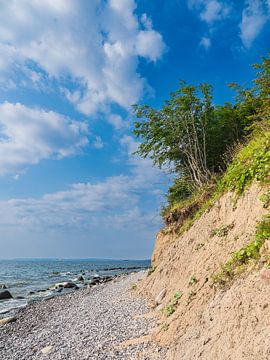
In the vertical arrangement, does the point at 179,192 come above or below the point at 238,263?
above

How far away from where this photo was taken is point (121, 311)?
43.9 feet

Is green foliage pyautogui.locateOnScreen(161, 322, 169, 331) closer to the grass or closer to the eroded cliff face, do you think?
the eroded cliff face

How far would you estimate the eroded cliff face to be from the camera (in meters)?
5.25

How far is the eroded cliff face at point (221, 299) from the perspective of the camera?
5.25 meters

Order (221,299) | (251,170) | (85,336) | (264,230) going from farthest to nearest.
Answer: (85,336), (251,170), (264,230), (221,299)

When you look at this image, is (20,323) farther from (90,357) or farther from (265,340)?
(265,340)

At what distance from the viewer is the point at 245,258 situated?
23.5ft

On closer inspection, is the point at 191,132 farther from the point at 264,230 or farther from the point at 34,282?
the point at 34,282

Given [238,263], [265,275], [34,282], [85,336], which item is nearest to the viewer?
[265,275]

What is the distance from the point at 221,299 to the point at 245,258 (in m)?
1.18

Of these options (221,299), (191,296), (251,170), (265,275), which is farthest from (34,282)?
(265,275)

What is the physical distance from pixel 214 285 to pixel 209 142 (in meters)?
15.8

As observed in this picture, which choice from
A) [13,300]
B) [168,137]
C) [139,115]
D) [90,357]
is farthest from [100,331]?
[13,300]

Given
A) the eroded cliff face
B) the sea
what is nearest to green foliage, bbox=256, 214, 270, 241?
the eroded cliff face
